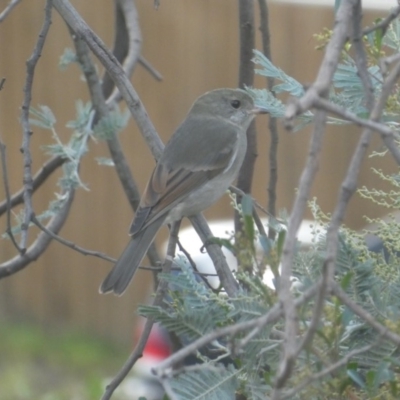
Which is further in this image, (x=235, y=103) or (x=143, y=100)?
(x=143, y=100)

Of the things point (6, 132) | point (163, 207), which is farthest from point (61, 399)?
point (6, 132)

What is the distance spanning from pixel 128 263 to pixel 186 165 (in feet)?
2.79

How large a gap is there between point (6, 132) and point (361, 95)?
23.9ft

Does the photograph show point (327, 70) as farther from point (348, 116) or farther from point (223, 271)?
point (223, 271)

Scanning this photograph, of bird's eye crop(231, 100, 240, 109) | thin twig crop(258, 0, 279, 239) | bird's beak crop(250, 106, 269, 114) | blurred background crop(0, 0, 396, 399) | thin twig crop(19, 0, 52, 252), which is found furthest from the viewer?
blurred background crop(0, 0, 396, 399)

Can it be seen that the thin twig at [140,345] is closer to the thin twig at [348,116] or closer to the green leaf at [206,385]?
the green leaf at [206,385]

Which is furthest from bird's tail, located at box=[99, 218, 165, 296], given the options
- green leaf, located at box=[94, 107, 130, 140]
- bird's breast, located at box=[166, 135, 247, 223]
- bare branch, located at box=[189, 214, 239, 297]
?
bare branch, located at box=[189, 214, 239, 297]

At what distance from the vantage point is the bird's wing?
3199 millimetres

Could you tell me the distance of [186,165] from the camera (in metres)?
3.48

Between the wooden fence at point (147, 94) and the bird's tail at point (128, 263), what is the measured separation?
5021 millimetres

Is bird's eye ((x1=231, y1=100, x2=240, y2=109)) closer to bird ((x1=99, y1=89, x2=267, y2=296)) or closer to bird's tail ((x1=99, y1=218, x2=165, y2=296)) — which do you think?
bird ((x1=99, y1=89, x2=267, y2=296))

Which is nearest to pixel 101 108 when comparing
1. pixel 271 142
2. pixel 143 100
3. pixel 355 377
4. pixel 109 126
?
pixel 109 126

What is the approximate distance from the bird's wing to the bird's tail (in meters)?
0.04

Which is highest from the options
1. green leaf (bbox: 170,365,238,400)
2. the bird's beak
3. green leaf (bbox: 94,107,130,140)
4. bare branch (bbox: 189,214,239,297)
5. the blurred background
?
the bird's beak
